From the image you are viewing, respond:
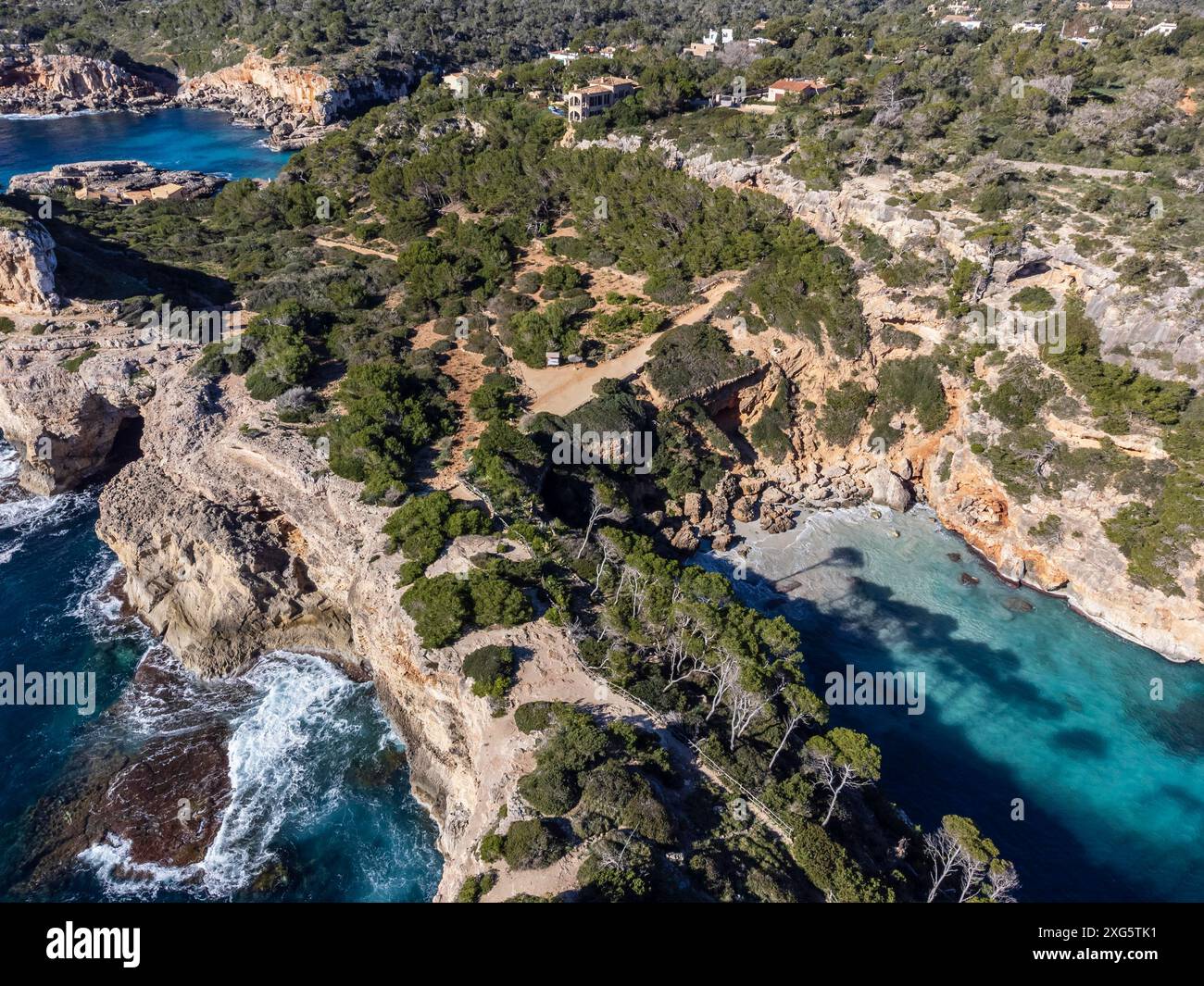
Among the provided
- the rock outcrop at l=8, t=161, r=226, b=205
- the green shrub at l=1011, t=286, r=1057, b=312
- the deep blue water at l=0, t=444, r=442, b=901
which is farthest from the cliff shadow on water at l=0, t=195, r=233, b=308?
the green shrub at l=1011, t=286, r=1057, b=312

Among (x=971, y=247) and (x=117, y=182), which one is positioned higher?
(x=971, y=247)

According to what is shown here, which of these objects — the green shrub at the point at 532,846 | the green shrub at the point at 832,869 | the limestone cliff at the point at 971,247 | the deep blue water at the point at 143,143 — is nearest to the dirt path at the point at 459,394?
the green shrub at the point at 532,846

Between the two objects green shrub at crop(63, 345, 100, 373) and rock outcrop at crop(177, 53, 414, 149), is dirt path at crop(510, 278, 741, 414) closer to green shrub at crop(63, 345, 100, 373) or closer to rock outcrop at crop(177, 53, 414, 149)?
green shrub at crop(63, 345, 100, 373)

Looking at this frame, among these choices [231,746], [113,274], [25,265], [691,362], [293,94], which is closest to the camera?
[231,746]

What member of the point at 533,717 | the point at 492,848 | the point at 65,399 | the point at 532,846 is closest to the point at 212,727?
the point at 533,717

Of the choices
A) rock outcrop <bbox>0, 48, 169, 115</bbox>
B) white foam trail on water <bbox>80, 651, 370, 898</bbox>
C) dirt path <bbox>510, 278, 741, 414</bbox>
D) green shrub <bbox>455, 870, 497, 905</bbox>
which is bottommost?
white foam trail on water <bbox>80, 651, 370, 898</bbox>

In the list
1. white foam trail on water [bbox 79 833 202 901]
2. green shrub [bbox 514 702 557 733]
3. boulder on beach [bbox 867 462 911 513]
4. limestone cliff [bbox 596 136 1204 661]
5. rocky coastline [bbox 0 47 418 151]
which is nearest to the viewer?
green shrub [bbox 514 702 557 733]

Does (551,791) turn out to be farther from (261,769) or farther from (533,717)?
(261,769)
